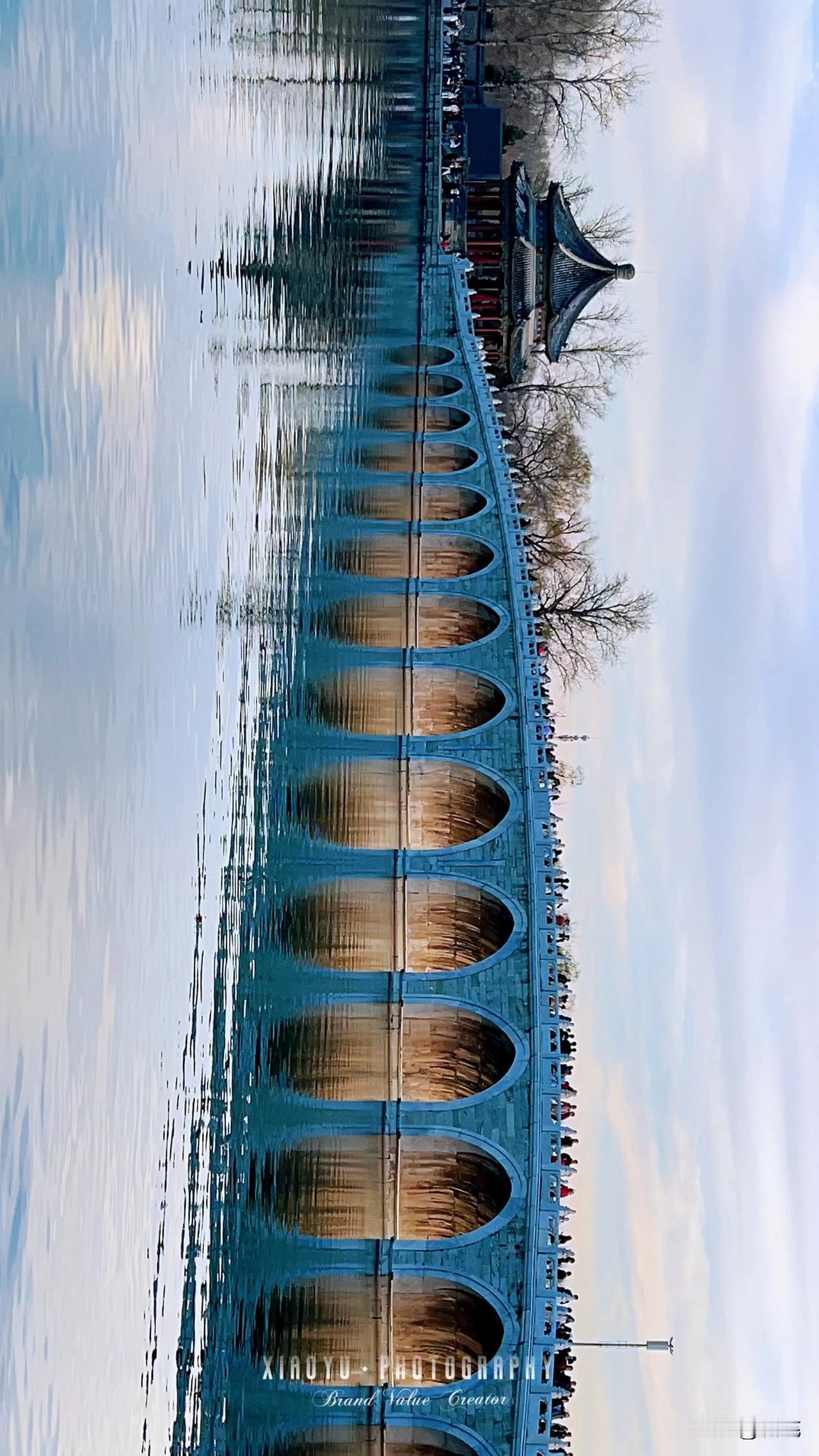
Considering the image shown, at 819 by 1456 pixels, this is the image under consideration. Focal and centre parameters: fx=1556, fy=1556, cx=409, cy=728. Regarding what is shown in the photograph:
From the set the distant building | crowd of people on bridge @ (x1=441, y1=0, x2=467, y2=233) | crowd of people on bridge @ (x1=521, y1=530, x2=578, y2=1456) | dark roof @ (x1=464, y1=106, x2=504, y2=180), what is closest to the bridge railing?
crowd of people on bridge @ (x1=521, y1=530, x2=578, y2=1456)

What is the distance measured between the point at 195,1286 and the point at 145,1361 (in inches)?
70.5

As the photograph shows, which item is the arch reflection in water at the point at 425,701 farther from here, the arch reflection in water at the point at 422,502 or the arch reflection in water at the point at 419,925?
the arch reflection in water at the point at 422,502

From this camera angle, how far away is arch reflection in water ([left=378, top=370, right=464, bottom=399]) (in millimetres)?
41969

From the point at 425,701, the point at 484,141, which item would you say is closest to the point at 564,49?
the point at 484,141

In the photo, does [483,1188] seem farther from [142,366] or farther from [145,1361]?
[142,366]

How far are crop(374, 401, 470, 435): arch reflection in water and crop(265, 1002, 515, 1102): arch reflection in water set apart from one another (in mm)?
15890

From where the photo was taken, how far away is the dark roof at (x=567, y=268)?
5241 centimetres

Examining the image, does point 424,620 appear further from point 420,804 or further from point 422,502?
point 420,804

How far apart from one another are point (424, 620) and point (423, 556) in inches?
86.0

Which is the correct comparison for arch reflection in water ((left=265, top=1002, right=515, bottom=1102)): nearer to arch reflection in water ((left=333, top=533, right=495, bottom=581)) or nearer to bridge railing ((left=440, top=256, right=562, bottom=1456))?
bridge railing ((left=440, top=256, right=562, bottom=1456))

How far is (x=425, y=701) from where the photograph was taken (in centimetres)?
3866

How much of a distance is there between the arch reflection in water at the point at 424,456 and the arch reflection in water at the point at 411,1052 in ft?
46.3

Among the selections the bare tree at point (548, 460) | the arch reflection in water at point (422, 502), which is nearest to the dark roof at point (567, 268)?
the bare tree at point (548, 460)

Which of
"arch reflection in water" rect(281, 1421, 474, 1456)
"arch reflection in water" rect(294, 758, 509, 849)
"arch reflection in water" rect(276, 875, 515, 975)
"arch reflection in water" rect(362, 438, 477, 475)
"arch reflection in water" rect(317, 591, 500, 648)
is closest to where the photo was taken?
"arch reflection in water" rect(281, 1421, 474, 1456)
